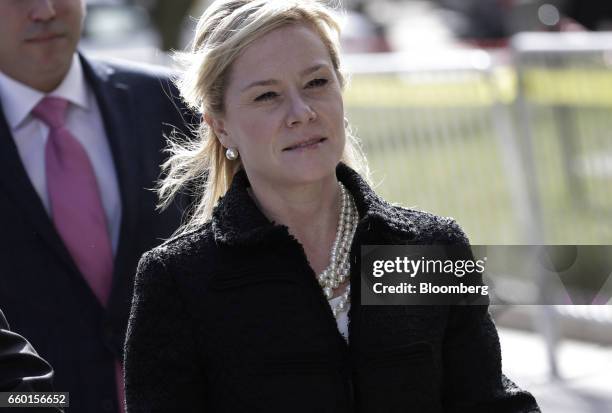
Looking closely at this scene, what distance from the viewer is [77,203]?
332 centimetres

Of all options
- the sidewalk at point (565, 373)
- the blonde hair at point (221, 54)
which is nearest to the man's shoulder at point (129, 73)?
the blonde hair at point (221, 54)

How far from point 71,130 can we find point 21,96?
161 mm

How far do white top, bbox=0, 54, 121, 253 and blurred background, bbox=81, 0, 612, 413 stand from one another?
271 centimetres

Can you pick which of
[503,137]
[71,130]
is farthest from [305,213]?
[503,137]

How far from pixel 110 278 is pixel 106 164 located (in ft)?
1.14

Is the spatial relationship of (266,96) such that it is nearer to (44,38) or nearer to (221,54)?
(221,54)

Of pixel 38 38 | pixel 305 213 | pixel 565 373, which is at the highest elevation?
pixel 38 38

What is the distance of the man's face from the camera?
335 cm

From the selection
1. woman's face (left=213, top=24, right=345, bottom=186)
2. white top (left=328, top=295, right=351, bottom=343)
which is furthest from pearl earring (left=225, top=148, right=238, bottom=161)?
white top (left=328, top=295, right=351, bottom=343)

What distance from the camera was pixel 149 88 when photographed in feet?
11.7

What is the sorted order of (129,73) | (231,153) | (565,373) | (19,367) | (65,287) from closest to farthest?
(19,367) < (231,153) < (65,287) < (129,73) < (565,373)

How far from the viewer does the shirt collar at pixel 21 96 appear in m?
3.39

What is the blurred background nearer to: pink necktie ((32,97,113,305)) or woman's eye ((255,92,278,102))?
pink necktie ((32,97,113,305))

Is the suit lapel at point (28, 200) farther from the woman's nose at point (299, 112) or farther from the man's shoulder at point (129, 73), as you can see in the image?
the woman's nose at point (299, 112)
